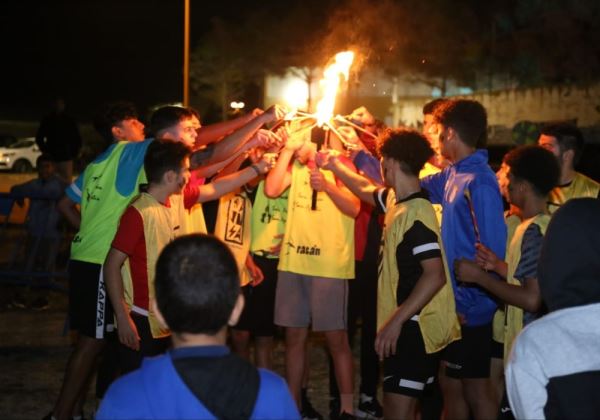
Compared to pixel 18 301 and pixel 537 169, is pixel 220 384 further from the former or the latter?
pixel 18 301

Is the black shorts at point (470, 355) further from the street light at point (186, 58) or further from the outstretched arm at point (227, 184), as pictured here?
the street light at point (186, 58)

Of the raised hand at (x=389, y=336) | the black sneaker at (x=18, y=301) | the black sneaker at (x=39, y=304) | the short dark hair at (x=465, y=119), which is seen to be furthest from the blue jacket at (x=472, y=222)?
the black sneaker at (x=18, y=301)

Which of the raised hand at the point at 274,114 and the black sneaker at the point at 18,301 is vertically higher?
the raised hand at the point at 274,114

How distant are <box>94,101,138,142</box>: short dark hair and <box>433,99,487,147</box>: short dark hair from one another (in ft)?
7.96

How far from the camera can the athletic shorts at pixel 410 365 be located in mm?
4906

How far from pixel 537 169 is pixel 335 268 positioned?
6.64 feet

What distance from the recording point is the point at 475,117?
5.77m

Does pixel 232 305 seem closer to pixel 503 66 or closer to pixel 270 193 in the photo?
pixel 270 193

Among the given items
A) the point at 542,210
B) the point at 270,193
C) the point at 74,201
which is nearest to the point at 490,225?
the point at 542,210

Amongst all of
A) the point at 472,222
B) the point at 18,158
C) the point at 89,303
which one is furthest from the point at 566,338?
the point at 18,158

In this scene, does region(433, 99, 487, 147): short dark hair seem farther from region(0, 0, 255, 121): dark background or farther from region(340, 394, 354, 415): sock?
region(0, 0, 255, 121): dark background

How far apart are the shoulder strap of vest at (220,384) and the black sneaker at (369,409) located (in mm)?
4410

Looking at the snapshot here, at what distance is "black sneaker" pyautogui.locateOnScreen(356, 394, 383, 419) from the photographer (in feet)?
22.6

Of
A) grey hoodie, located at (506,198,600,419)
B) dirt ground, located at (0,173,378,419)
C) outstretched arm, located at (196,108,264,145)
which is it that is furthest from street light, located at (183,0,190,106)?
grey hoodie, located at (506,198,600,419)
